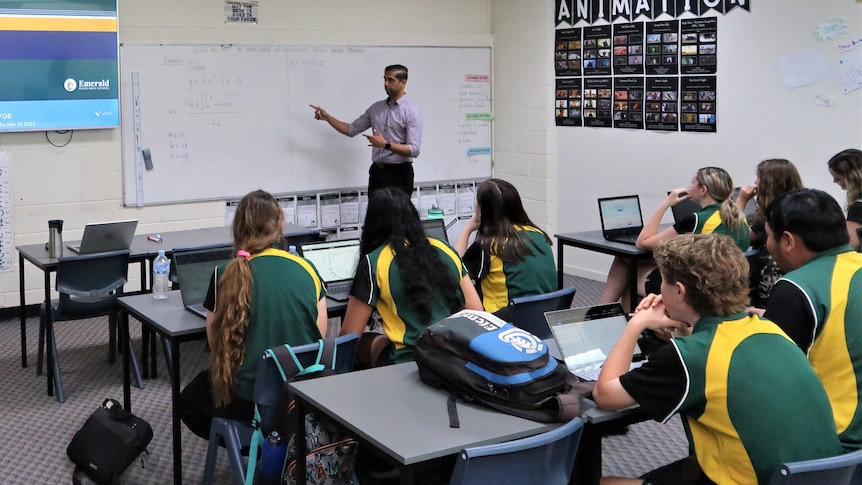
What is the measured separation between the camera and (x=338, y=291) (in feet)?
12.9

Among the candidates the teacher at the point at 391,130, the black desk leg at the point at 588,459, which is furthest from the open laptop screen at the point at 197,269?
the teacher at the point at 391,130

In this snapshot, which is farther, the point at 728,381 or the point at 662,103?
the point at 662,103

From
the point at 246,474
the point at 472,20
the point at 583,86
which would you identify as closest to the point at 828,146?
the point at 583,86

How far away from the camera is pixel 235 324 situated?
304cm

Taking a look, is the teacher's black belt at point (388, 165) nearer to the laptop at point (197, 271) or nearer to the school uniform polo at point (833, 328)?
the laptop at point (197, 271)

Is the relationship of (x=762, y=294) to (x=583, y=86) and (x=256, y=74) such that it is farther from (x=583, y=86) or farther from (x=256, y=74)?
(x=256, y=74)

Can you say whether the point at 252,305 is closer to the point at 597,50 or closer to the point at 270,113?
the point at 270,113

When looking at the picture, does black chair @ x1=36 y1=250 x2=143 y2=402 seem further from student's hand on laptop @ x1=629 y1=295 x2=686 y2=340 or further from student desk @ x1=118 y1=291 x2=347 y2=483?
student's hand on laptop @ x1=629 y1=295 x2=686 y2=340

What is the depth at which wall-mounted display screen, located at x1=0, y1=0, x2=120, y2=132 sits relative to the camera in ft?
18.6

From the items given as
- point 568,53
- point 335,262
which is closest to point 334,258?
point 335,262

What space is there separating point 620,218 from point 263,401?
2.92m

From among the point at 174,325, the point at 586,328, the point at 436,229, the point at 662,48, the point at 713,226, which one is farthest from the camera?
the point at 662,48

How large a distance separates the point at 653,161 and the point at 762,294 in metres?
2.23

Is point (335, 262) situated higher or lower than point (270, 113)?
lower
